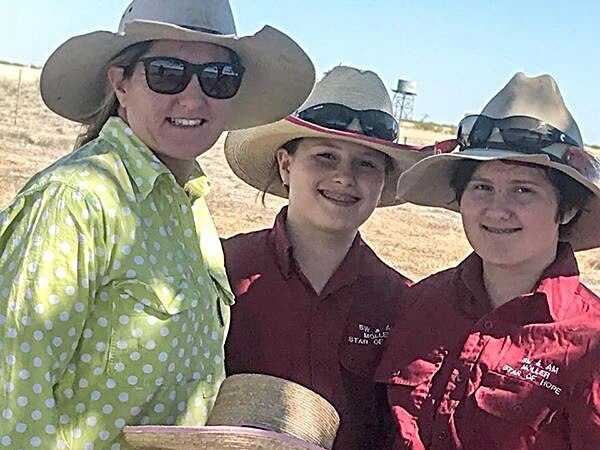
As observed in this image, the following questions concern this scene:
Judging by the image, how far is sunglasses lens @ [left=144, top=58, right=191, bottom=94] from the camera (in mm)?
2514

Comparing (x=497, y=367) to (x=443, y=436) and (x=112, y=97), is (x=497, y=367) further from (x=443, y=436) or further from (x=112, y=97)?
(x=112, y=97)

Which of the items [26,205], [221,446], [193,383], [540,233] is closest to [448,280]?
[540,233]

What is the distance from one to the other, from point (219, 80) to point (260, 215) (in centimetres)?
1148

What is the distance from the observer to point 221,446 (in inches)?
83.5

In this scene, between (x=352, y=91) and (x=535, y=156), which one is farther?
(x=352, y=91)

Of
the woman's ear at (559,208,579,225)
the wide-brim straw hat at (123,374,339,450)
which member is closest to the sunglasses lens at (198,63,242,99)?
the wide-brim straw hat at (123,374,339,450)

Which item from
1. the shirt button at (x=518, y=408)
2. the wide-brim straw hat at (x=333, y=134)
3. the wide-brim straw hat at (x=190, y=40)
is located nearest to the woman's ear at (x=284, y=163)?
the wide-brim straw hat at (x=333, y=134)

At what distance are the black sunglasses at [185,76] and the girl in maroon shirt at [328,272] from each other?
0.60 meters

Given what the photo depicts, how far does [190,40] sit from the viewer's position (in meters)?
2.57

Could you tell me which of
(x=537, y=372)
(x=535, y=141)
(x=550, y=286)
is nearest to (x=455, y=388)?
(x=537, y=372)

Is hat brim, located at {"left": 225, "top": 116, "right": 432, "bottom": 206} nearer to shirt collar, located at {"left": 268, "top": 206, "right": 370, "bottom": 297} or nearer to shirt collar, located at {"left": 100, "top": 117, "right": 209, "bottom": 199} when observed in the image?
shirt collar, located at {"left": 268, "top": 206, "right": 370, "bottom": 297}

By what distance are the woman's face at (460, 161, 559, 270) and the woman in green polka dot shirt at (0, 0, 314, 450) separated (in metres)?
0.76

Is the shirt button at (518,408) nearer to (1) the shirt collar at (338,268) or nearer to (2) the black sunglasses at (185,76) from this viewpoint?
(1) the shirt collar at (338,268)

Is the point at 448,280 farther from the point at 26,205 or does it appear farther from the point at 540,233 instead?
the point at 26,205
